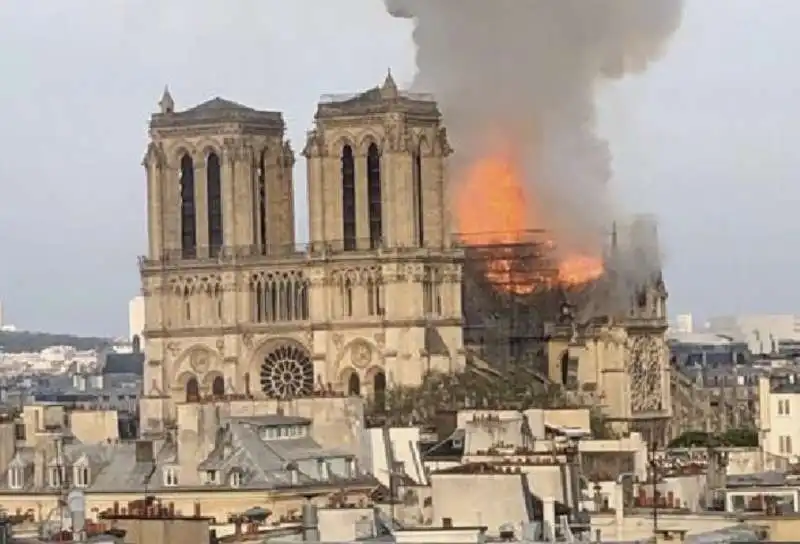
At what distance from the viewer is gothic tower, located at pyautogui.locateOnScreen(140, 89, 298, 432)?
495 ft

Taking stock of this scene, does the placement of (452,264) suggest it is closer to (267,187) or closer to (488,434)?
(267,187)

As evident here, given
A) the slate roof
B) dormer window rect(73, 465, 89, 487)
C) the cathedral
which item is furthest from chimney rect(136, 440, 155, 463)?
the cathedral

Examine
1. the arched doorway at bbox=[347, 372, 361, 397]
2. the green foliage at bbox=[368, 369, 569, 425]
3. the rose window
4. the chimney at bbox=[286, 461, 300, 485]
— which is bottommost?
the chimney at bbox=[286, 461, 300, 485]

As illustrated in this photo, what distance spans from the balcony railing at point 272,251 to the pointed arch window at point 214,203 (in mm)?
221

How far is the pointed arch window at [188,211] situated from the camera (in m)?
152

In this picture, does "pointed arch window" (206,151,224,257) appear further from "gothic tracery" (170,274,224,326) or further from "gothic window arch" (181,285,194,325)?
"gothic window arch" (181,285,194,325)

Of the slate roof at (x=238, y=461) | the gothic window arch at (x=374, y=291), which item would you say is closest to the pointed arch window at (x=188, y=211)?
the gothic window arch at (x=374, y=291)

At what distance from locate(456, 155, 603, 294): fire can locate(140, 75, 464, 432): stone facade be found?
27.6 ft

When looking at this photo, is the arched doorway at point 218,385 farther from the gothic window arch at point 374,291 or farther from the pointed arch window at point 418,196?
the pointed arch window at point 418,196

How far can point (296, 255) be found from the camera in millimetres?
151500

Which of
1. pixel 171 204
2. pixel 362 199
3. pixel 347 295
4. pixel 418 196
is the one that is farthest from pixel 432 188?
pixel 171 204

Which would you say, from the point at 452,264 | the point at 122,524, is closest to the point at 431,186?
the point at 452,264

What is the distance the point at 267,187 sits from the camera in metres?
153

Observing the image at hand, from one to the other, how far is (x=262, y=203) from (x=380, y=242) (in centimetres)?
631
